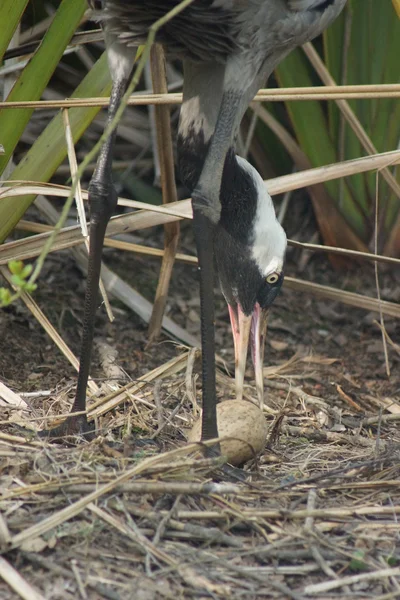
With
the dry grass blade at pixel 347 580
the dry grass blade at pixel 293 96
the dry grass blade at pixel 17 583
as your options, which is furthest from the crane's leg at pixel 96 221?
the dry grass blade at pixel 347 580

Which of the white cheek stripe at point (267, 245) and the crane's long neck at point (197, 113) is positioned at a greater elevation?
the crane's long neck at point (197, 113)

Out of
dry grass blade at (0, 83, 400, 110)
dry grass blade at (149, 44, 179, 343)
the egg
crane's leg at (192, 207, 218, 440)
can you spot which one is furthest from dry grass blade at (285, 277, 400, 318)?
the egg

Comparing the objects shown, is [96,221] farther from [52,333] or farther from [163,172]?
[163,172]

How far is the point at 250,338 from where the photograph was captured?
11.8 feet

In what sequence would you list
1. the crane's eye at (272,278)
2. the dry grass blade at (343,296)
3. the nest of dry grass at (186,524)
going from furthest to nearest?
the dry grass blade at (343,296)
the crane's eye at (272,278)
the nest of dry grass at (186,524)

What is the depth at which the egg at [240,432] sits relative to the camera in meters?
3.11

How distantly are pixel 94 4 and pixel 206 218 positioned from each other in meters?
0.86

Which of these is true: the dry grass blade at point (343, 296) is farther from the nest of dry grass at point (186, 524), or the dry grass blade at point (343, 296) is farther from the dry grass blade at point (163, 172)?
the nest of dry grass at point (186, 524)

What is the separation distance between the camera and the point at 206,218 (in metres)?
3.30

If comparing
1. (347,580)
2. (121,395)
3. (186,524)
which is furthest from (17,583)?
(121,395)

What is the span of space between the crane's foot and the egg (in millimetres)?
375

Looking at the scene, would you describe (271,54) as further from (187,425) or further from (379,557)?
(379,557)

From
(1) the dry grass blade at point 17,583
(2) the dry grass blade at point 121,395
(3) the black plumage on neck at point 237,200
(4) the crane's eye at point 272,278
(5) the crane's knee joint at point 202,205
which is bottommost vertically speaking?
(2) the dry grass blade at point 121,395

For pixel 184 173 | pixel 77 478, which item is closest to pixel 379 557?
pixel 77 478
